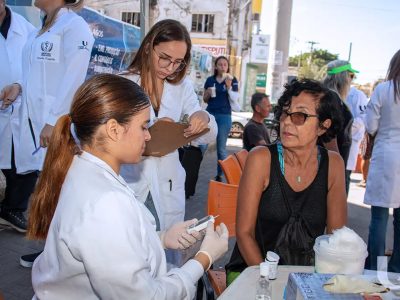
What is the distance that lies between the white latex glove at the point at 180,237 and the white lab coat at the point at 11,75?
2.28 metres

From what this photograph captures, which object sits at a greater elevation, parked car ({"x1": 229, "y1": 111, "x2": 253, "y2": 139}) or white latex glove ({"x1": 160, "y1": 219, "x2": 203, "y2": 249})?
white latex glove ({"x1": 160, "y1": 219, "x2": 203, "y2": 249})

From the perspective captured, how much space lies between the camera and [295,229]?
205 cm

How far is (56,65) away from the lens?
2.86 meters

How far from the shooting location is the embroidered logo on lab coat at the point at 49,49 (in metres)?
2.80

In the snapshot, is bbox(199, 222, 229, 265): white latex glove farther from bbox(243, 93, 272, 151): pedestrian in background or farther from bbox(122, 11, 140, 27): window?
bbox(122, 11, 140, 27): window

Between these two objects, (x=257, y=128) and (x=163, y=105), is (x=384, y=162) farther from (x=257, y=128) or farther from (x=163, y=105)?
(x=163, y=105)

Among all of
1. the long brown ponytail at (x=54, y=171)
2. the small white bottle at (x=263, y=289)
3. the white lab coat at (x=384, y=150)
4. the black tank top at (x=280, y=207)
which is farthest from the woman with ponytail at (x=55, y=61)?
the white lab coat at (x=384, y=150)

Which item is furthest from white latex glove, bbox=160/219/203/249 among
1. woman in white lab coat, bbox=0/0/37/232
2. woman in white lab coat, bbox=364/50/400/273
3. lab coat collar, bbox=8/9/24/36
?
lab coat collar, bbox=8/9/24/36

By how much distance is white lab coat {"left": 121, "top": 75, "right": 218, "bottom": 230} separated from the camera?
2148 millimetres

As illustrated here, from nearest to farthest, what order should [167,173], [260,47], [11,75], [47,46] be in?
[167,173] → [47,46] → [11,75] → [260,47]

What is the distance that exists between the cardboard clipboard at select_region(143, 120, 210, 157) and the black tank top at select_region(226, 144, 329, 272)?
0.48 meters

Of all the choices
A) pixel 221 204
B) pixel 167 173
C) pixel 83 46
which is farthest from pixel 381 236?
pixel 83 46

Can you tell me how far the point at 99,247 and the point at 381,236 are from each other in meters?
2.92

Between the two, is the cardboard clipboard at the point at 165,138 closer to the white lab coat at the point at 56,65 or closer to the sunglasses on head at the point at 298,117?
the sunglasses on head at the point at 298,117
